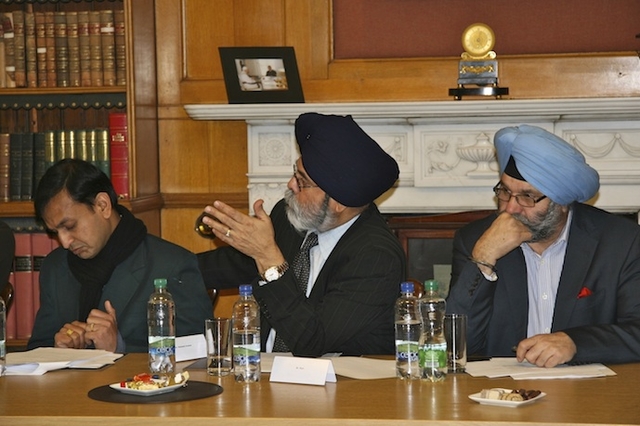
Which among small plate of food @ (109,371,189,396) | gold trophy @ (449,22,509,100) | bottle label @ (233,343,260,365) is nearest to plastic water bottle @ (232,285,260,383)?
bottle label @ (233,343,260,365)

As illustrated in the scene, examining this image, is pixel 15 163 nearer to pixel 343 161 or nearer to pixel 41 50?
pixel 41 50

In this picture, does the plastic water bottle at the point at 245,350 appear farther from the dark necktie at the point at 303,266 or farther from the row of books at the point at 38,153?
the row of books at the point at 38,153

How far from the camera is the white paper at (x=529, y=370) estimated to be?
2.56 meters

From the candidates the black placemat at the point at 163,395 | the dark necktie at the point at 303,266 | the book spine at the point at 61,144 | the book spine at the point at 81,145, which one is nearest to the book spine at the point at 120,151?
the book spine at the point at 81,145

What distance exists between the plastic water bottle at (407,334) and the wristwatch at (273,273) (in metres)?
0.43

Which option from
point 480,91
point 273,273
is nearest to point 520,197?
point 273,273

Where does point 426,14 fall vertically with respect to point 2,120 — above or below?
above

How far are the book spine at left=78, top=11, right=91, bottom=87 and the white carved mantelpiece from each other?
497 mm

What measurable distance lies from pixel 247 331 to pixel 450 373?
526 mm

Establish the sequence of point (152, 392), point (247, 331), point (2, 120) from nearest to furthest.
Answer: point (152, 392)
point (247, 331)
point (2, 120)

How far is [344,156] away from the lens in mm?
3113

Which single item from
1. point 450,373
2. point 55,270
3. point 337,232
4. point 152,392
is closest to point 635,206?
point 337,232

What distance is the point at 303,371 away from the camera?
8.30ft

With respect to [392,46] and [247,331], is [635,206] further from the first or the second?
[247,331]
